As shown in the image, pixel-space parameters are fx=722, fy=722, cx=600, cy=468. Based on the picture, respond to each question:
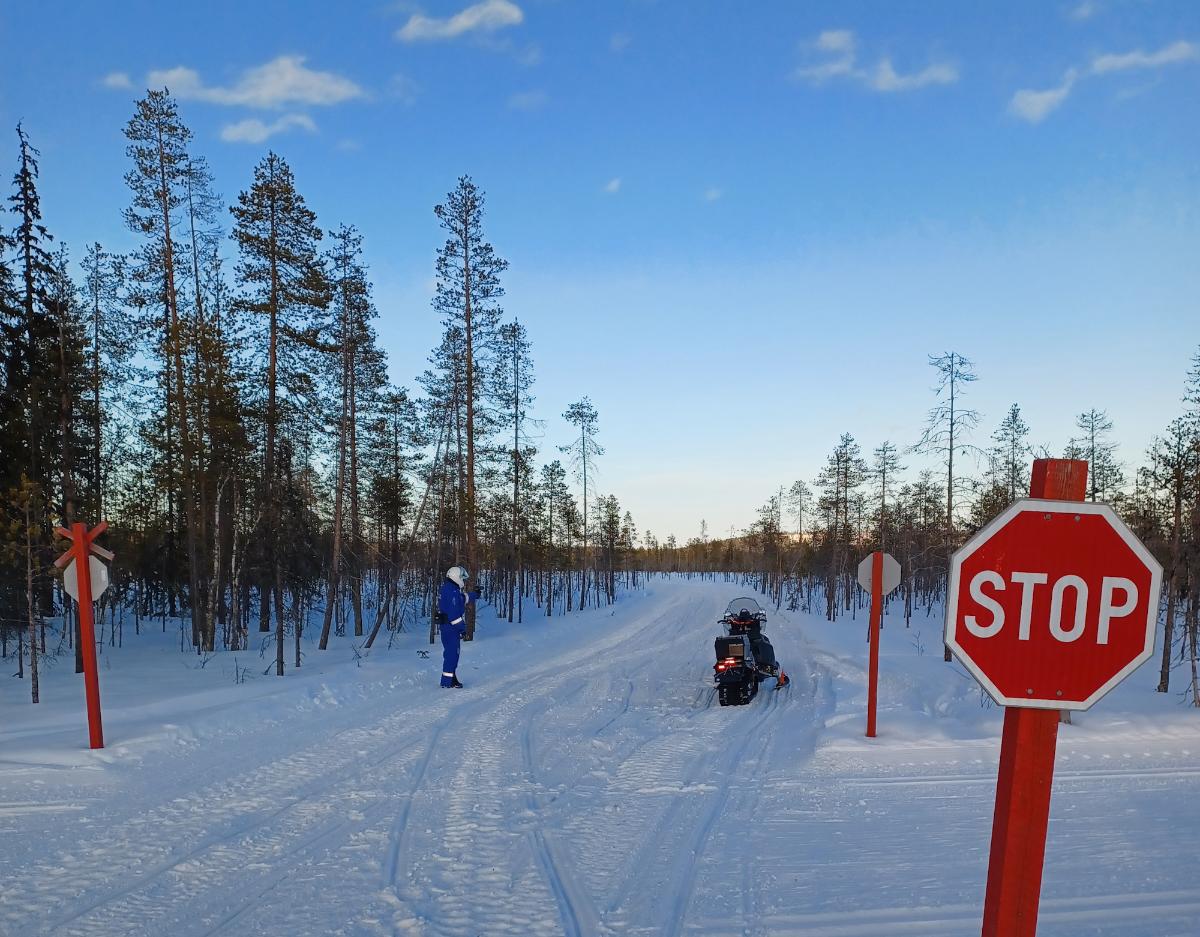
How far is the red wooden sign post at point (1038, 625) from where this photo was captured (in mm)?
2117

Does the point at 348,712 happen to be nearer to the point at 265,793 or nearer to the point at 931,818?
the point at 265,793

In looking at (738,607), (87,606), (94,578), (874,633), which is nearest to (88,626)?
(87,606)

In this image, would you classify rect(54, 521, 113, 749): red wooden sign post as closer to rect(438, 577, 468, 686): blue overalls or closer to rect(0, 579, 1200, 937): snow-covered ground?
rect(0, 579, 1200, 937): snow-covered ground

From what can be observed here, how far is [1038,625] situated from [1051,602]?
8 centimetres

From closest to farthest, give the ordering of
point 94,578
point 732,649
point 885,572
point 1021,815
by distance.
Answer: point 1021,815, point 94,578, point 885,572, point 732,649

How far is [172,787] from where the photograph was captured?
7133 mm

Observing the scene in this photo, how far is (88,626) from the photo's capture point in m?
8.79

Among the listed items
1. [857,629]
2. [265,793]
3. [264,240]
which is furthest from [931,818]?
[857,629]

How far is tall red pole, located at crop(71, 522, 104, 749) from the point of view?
851 cm

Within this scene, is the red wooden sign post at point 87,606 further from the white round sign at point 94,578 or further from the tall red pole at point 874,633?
the tall red pole at point 874,633

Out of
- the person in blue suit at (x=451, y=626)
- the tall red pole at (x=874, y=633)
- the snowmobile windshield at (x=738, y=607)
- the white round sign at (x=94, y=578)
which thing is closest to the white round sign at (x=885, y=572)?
the tall red pole at (x=874, y=633)

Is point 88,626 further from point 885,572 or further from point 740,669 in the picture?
point 885,572

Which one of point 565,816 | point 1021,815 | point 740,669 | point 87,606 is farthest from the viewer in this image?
point 740,669

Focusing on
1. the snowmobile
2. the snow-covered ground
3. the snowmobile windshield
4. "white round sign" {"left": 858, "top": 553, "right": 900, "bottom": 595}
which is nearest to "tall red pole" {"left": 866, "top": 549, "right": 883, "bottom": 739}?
"white round sign" {"left": 858, "top": 553, "right": 900, "bottom": 595}
